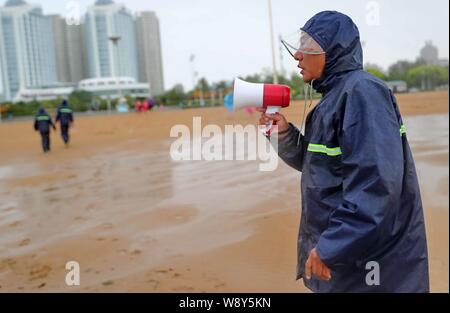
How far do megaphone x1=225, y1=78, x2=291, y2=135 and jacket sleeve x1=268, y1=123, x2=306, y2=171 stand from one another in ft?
0.41

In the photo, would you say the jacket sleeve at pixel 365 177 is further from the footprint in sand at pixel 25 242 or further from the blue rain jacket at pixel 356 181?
the footprint in sand at pixel 25 242

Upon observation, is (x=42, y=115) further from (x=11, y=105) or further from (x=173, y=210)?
(x=11, y=105)

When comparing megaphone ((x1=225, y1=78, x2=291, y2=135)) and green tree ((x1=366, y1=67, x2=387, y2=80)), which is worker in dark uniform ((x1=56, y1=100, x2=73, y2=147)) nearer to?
green tree ((x1=366, y1=67, x2=387, y2=80))

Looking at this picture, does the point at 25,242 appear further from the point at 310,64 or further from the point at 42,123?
the point at 42,123

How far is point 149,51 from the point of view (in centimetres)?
6875

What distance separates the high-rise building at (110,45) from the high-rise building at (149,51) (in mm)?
1145

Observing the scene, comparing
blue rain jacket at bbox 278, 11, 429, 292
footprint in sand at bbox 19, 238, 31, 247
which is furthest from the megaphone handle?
footprint in sand at bbox 19, 238, 31, 247

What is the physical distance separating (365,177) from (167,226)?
4.18m

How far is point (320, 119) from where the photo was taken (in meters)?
1.69

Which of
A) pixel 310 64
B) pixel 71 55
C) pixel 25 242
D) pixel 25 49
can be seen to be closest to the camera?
pixel 310 64

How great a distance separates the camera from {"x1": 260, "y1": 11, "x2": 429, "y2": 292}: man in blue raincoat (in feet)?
4.90

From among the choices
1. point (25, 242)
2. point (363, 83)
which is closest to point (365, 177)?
point (363, 83)
